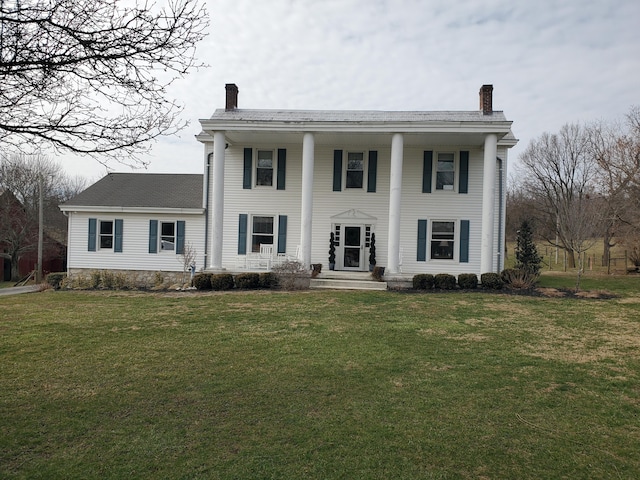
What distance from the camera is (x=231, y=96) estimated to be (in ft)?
63.6

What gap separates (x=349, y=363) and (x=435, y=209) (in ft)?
41.8

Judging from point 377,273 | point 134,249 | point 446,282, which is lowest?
point 446,282

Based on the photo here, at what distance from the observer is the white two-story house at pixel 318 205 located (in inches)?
707

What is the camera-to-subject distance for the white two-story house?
18.0m

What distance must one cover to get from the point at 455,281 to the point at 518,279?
2113mm

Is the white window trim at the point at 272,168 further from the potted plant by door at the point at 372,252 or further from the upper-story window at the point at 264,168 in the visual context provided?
the potted plant by door at the point at 372,252

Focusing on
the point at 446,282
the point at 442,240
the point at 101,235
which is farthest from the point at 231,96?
the point at 446,282

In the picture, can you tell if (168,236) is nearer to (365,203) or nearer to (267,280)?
(267,280)

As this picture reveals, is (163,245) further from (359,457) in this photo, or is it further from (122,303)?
(359,457)

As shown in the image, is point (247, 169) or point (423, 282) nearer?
point (423, 282)

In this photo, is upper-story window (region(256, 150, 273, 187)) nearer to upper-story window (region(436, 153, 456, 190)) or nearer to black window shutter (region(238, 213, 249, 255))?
black window shutter (region(238, 213, 249, 255))

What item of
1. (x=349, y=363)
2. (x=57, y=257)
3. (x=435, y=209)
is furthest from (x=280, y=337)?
(x=57, y=257)

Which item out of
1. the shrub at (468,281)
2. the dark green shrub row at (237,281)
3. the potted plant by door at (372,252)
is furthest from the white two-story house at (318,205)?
the shrub at (468,281)

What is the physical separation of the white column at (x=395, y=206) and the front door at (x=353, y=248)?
2399mm
